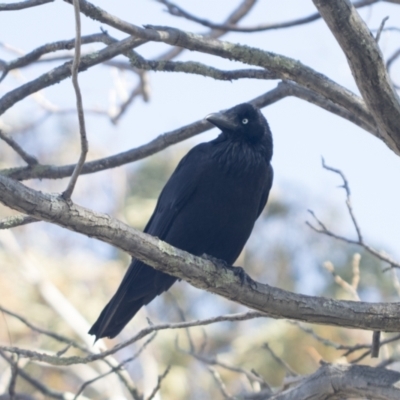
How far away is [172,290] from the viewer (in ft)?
49.8

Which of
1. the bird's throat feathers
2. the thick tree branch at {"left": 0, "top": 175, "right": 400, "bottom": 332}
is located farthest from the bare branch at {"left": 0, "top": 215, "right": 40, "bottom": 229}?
the bird's throat feathers

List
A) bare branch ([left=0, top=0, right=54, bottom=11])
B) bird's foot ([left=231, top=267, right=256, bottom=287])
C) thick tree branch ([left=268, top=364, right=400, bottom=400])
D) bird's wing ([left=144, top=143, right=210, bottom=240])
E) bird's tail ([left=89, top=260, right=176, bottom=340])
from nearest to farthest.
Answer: bare branch ([left=0, top=0, right=54, bottom=11]) → thick tree branch ([left=268, top=364, right=400, bottom=400]) → bird's foot ([left=231, top=267, right=256, bottom=287]) → bird's tail ([left=89, top=260, right=176, bottom=340]) → bird's wing ([left=144, top=143, right=210, bottom=240])

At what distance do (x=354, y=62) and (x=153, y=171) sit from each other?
46.4ft

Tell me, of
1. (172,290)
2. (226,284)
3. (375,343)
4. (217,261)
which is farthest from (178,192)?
(172,290)

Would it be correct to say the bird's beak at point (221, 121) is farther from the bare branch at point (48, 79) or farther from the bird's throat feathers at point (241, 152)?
the bare branch at point (48, 79)

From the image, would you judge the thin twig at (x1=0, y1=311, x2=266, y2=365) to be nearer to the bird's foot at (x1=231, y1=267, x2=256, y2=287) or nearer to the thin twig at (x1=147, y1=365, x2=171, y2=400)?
the bird's foot at (x1=231, y1=267, x2=256, y2=287)

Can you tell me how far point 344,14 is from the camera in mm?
3398

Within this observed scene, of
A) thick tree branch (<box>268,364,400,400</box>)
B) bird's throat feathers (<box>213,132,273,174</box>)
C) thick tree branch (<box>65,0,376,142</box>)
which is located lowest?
thick tree branch (<box>268,364,400,400</box>)

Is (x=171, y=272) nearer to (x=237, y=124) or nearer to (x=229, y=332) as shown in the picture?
(x=237, y=124)

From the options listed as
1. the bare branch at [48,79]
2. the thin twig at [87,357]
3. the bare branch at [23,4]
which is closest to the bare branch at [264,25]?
the bare branch at [48,79]

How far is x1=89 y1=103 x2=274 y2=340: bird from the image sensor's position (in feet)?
16.5

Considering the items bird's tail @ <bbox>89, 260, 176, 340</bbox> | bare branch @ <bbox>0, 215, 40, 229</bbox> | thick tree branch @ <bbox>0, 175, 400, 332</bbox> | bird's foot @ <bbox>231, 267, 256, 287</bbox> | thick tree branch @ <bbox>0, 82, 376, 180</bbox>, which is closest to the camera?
thick tree branch @ <bbox>0, 175, 400, 332</bbox>

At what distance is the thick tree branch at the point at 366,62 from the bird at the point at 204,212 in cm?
155

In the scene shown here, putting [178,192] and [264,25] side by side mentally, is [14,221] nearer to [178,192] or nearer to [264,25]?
[178,192]
